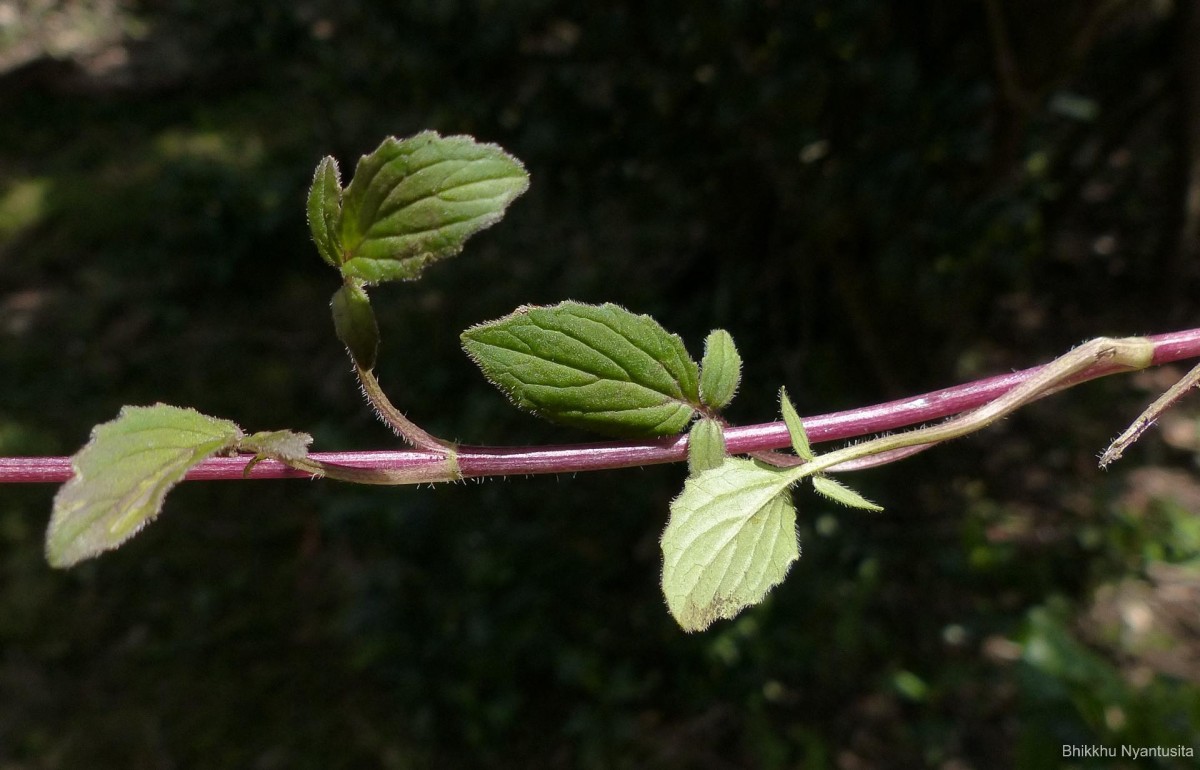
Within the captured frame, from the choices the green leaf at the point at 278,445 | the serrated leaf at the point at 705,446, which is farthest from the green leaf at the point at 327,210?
the serrated leaf at the point at 705,446

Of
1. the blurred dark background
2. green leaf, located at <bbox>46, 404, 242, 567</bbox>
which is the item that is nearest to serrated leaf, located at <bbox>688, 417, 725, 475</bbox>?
green leaf, located at <bbox>46, 404, 242, 567</bbox>

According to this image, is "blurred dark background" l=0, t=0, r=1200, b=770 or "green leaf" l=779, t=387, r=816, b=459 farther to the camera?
"blurred dark background" l=0, t=0, r=1200, b=770

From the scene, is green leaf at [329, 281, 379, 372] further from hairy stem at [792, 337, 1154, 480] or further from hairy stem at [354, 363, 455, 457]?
hairy stem at [792, 337, 1154, 480]

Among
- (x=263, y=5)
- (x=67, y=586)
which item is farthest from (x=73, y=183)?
(x=263, y=5)

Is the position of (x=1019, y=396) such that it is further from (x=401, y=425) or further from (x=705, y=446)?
(x=401, y=425)

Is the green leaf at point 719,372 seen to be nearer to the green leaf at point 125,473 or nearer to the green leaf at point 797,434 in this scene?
the green leaf at point 797,434

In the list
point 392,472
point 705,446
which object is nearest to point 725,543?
point 705,446
